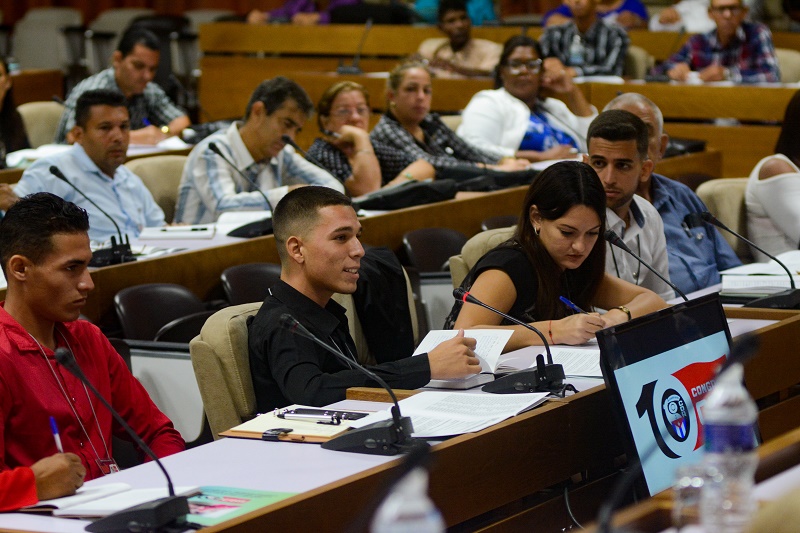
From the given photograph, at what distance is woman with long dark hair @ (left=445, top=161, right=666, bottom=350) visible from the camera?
2.98m

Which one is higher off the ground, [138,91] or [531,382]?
[138,91]

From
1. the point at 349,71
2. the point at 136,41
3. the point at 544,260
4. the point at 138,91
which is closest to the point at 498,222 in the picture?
the point at 544,260

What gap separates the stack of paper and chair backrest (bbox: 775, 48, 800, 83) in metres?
5.67

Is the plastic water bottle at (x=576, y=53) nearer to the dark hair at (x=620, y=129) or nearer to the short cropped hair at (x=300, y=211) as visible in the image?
the dark hair at (x=620, y=129)

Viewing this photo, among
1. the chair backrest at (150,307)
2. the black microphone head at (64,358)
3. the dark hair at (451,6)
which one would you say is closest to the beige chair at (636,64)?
the dark hair at (451,6)

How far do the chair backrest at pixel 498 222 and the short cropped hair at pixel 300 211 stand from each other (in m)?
1.94

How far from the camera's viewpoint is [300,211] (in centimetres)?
284

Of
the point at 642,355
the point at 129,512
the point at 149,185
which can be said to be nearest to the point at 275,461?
the point at 129,512

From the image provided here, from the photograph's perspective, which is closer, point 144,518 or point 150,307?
point 144,518

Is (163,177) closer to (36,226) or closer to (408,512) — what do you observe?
(36,226)

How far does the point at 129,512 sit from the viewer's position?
179cm

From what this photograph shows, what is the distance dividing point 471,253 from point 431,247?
94 centimetres

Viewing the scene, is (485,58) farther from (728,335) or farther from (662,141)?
(728,335)

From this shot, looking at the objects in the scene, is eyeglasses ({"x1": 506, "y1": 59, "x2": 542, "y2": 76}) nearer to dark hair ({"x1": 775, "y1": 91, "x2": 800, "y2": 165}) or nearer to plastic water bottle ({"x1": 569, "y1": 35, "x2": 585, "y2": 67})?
plastic water bottle ({"x1": 569, "y1": 35, "x2": 585, "y2": 67})
